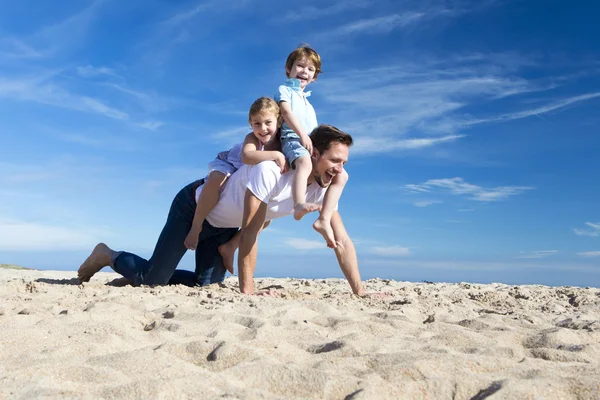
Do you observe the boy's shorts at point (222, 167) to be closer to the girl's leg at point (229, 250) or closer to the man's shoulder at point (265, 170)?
the man's shoulder at point (265, 170)

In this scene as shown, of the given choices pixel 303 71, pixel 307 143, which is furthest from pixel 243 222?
pixel 303 71

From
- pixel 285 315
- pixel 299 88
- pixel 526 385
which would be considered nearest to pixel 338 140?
pixel 299 88

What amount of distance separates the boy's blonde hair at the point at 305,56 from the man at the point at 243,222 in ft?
2.75

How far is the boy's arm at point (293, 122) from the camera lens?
4010 mm

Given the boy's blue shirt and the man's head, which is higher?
the boy's blue shirt

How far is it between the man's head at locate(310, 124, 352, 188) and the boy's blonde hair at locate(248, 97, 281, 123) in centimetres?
34

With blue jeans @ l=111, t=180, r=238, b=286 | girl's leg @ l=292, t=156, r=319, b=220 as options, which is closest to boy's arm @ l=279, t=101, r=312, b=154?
girl's leg @ l=292, t=156, r=319, b=220

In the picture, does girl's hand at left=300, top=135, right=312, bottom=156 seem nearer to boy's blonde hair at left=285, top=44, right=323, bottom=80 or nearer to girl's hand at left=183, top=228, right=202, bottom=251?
boy's blonde hair at left=285, top=44, right=323, bottom=80

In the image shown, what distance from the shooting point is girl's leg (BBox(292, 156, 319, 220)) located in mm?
3850

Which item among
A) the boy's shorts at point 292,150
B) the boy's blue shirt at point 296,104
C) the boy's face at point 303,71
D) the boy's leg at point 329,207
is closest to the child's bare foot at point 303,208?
the boy's leg at point 329,207

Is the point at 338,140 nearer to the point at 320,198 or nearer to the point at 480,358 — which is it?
the point at 320,198

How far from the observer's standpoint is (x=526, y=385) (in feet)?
6.28

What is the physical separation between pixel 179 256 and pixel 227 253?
16.0 inches

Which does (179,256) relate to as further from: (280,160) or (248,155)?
(280,160)
